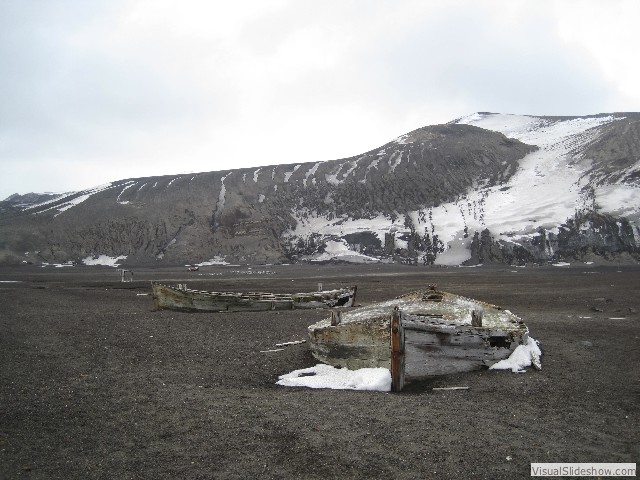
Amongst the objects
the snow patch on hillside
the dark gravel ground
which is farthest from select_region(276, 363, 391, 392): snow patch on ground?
the snow patch on hillside

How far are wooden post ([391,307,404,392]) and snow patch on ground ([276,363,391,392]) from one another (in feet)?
0.86

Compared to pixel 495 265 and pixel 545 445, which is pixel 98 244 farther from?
pixel 545 445

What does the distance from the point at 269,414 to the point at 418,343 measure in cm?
403

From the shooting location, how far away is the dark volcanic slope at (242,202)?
77.1m

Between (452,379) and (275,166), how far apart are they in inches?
4142

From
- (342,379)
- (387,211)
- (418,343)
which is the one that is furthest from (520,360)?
(387,211)

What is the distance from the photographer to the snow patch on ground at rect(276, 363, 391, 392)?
10406 mm

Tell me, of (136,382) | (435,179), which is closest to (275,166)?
(435,179)

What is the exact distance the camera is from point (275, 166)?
113m

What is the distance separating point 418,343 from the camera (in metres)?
10.7

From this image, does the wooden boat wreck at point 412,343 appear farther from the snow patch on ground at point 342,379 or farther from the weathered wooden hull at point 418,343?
the snow patch on ground at point 342,379

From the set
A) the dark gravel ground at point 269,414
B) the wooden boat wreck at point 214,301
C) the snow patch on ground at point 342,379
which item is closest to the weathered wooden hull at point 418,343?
the snow patch on ground at point 342,379

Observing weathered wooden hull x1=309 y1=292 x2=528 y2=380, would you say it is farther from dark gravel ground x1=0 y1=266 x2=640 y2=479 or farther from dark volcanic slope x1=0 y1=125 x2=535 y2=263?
dark volcanic slope x1=0 y1=125 x2=535 y2=263

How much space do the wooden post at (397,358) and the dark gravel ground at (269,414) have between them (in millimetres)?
354
